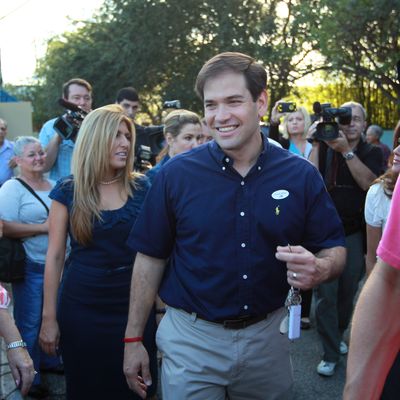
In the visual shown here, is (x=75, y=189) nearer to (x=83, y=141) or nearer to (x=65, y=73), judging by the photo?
(x=83, y=141)

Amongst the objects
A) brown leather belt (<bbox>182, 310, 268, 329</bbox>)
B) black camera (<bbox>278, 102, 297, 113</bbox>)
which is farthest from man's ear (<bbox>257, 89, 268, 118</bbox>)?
black camera (<bbox>278, 102, 297, 113</bbox>)

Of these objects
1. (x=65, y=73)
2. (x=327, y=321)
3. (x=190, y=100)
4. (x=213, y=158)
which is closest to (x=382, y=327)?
(x=213, y=158)

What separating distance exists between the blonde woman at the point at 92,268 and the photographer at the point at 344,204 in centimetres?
182

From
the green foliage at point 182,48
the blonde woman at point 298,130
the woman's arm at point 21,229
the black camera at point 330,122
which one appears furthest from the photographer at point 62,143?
the green foliage at point 182,48

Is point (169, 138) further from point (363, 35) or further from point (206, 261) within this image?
point (363, 35)

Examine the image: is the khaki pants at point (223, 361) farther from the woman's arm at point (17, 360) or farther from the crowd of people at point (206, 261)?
the woman's arm at point (17, 360)

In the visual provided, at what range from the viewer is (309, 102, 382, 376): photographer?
4711 mm

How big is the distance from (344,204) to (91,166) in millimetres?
2337

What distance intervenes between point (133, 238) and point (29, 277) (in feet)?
7.15

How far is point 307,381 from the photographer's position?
15.2 ft

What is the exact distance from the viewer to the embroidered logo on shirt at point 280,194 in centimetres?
253

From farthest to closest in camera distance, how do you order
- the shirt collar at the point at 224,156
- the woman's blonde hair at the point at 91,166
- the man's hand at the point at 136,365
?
1. the woman's blonde hair at the point at 91,166
2. the man's hand at the point at 136,365
3. the shirt collar at the point at 224,156

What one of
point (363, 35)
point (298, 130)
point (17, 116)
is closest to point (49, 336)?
point (298, 130)

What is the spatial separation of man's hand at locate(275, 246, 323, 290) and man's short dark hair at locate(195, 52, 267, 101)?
0.76 meters
